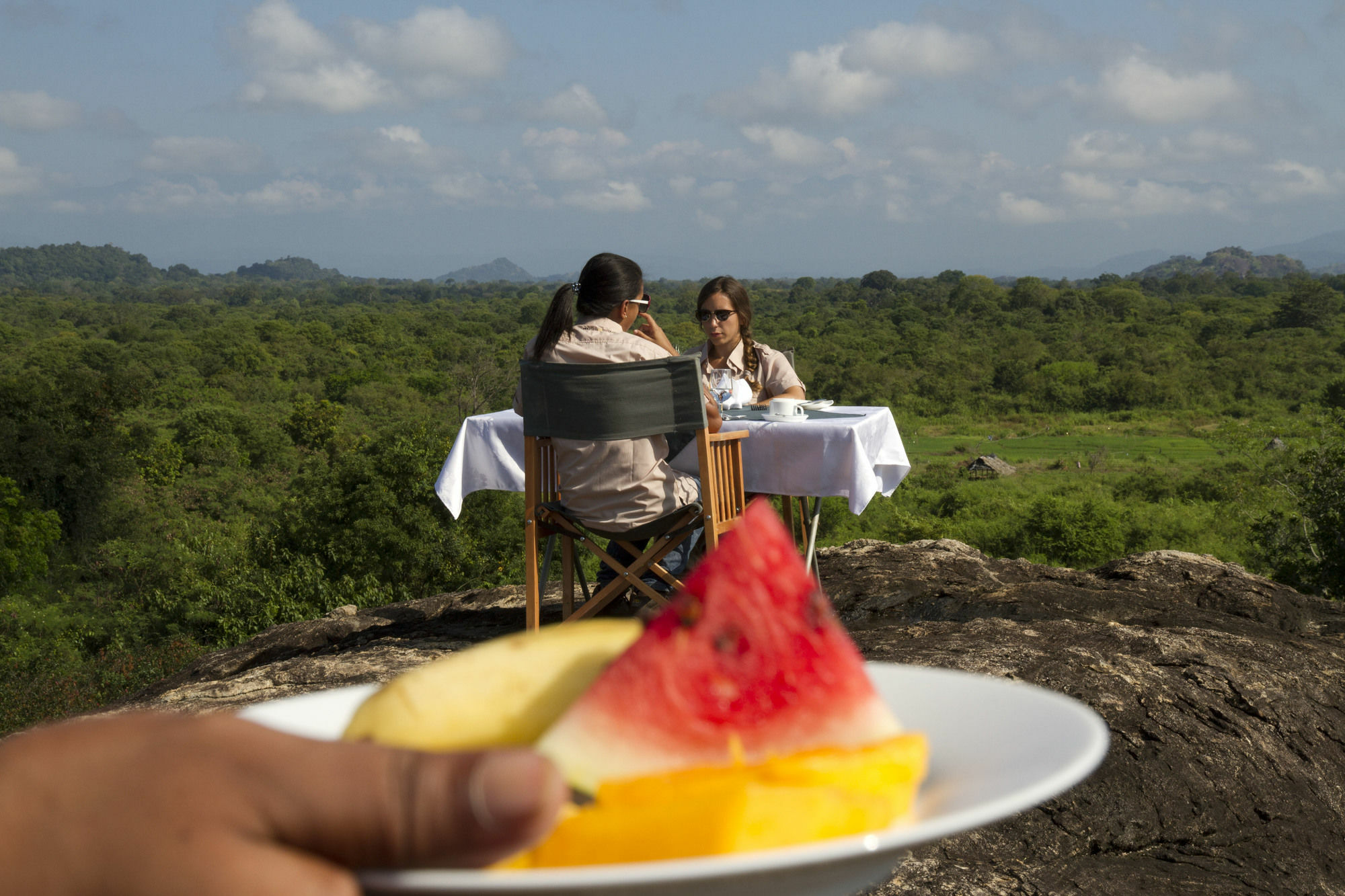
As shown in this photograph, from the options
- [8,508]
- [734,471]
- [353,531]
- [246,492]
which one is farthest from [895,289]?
[734,471]

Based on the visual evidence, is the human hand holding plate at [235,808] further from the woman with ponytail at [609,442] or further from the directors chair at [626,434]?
the woman with ponytail at [609,442]

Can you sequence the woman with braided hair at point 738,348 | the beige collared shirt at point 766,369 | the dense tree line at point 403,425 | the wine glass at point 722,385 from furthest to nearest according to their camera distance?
the dense tree line at point 403,425 < the beige collared shirt at point 766,369 < the woman with braided hair at point 738,348 < the wine glass at point 722,385

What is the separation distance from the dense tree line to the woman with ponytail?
6.49 meters

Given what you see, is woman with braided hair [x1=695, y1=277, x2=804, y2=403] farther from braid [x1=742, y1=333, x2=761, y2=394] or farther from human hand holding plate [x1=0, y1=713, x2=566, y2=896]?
human hand holding plate [x1=0, y1=713, x2=566, y2=896]

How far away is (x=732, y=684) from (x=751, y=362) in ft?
16.4

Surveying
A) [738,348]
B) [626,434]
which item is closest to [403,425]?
[738,348]

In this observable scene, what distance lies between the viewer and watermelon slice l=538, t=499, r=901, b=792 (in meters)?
0.41

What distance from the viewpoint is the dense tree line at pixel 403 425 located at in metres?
11.2

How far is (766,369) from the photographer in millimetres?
5469

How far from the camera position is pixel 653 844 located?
363 mm

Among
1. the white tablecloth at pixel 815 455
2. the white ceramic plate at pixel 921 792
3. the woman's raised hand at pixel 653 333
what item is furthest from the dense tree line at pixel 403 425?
the white ceramic plate at pixel 921 792

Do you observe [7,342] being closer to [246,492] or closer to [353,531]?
[246,492]

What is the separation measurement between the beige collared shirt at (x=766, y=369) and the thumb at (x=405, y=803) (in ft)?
16.3

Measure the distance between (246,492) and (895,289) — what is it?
207ft
